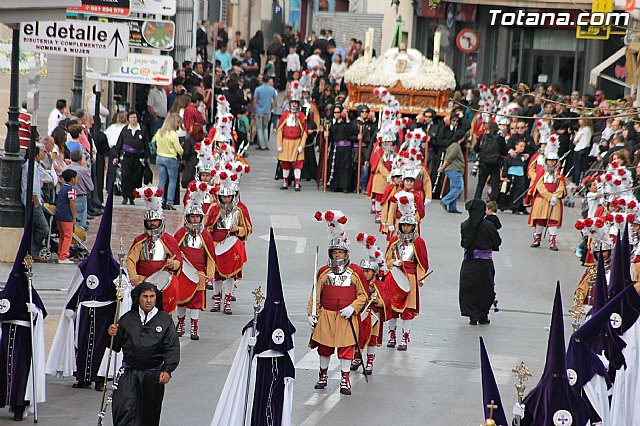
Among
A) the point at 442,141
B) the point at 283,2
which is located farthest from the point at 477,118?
the point at 283,2

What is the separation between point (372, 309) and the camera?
50.2ft

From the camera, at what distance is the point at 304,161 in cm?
3167

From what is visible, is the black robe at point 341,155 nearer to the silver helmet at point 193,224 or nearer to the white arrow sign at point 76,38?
the white arrow sign at point 76,38

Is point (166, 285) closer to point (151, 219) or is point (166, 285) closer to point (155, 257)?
point (155, 257)

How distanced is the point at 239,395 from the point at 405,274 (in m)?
4.80

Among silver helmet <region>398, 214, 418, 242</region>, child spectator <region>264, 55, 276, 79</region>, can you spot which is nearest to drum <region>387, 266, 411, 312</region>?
silver helmet <region>398, 214, 418, 242</region>

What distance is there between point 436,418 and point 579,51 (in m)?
36.2

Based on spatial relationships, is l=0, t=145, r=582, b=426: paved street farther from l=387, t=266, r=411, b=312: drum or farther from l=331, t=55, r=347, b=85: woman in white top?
l=331, t=55, r=347, b=85: woman in white top

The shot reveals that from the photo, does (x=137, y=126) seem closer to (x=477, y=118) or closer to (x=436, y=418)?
(x=477, y=118)

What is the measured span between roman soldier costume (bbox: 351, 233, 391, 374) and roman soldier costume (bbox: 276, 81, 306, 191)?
14.3m

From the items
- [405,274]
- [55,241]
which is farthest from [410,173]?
[405,274]

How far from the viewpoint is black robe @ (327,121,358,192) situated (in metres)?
30.2

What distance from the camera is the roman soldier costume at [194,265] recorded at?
1639 cm

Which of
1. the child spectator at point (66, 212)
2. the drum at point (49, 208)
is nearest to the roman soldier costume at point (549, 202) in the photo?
the child spectator at point (66, 212)
